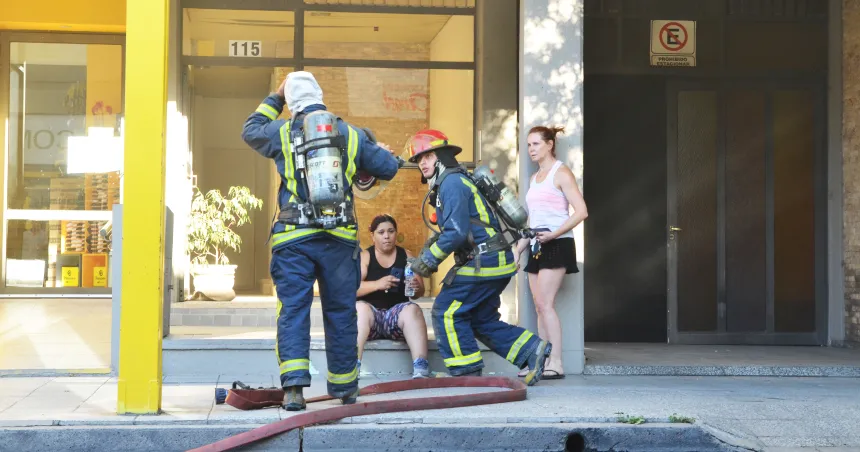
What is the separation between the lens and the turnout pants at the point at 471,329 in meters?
7.43

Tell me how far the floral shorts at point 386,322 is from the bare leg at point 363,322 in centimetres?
5

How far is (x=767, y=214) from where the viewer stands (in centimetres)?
1069

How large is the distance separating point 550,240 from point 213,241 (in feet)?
14.3

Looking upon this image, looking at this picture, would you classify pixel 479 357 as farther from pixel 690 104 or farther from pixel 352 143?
pixel 690 104

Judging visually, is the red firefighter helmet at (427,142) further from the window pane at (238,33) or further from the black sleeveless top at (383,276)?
the window pane at (238,33)

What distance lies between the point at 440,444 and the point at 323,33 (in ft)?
21.0

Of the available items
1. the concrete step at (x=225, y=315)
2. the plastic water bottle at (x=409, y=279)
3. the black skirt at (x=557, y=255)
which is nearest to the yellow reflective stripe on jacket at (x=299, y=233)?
the plastic water bottle at (x=409, y=279)

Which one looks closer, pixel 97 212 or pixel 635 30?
pixel 635 30

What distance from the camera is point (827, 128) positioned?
10.7m

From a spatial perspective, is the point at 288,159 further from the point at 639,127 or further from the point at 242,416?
the point at 639,127

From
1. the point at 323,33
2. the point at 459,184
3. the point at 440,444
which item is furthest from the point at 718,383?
the point at 323,33

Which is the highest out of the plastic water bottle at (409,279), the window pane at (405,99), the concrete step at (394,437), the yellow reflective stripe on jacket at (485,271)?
the window pane at (405,99)

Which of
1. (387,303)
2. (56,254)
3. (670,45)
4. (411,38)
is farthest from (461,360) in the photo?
(56,254)

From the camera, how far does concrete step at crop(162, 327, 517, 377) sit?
8.17 metres
